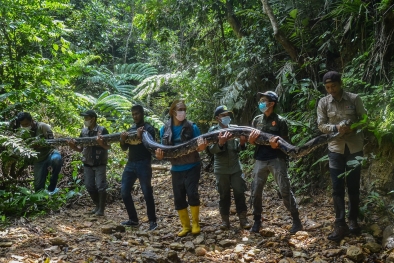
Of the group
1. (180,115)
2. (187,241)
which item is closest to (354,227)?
(187,241)

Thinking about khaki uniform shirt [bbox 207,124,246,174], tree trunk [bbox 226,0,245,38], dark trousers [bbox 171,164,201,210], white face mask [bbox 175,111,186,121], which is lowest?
dark trousers [bbox 171,164,201,210]

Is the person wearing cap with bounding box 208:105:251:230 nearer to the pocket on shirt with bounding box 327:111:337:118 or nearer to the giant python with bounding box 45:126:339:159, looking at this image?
the giant python with bounding box 45:126:339:159

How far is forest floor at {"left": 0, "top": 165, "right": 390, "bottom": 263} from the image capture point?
416 cm

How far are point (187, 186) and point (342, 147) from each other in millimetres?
2214

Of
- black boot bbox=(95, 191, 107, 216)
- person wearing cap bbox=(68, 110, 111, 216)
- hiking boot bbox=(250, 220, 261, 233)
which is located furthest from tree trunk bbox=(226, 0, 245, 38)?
hiking boot bbox=(250, 220, 261, 233)

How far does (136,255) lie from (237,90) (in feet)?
18.1

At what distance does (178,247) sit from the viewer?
15.3ft

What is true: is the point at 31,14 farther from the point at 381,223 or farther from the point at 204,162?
the point at 381,223

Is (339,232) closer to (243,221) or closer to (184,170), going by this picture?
(243,221)

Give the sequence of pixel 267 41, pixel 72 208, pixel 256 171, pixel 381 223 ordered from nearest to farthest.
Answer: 1. pixel 381 223
2. pixel 256 171
3. pixel 72 208
4. pixel 267 41

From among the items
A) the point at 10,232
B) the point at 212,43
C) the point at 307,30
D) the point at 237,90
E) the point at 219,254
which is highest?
the point at 212,43

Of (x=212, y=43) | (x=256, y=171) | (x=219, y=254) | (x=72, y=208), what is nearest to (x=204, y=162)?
(x=212, y=43)

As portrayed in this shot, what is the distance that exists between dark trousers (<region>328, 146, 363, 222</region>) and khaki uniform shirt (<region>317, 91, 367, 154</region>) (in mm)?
80

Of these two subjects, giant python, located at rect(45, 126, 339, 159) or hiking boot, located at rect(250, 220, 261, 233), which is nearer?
giant python, located at rect(45, 126, 339, 159)
